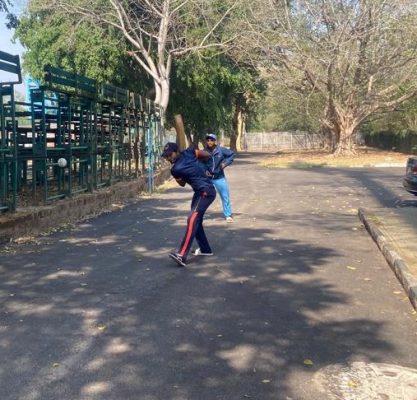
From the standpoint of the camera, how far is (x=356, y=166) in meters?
29.8

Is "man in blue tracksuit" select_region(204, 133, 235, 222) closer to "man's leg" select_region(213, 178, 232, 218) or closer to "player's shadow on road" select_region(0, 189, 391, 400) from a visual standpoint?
"man's leg" select_region(213, 178, 232, 218)

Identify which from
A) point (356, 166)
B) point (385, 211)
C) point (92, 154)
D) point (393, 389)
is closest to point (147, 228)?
point (92, 154)

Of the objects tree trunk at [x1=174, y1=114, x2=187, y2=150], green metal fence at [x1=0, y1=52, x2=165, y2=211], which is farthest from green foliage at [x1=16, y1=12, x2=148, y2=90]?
tree trunk at [x1=174, y1=114, x2=187, y2=150]

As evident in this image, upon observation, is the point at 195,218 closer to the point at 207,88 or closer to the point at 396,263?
the point at 396,263

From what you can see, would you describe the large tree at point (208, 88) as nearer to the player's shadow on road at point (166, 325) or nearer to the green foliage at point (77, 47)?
the green foliage at point (77, 47)

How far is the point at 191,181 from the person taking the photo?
790cm

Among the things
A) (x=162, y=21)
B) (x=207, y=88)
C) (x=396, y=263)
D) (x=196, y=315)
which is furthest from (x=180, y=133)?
(x=207, y=88)

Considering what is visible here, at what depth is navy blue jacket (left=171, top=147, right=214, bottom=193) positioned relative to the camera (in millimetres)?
7734

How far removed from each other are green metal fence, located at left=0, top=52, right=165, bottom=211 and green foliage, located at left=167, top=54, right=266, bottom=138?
37.3ft

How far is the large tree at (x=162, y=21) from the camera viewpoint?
25609 millimetres

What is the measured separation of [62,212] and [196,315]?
20.2 ft

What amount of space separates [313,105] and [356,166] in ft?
50.7

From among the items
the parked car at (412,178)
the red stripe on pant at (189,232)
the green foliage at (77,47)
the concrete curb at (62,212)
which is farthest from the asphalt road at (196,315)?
the green foliage at (77,47)

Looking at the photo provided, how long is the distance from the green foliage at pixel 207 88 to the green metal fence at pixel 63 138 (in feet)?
37.3
